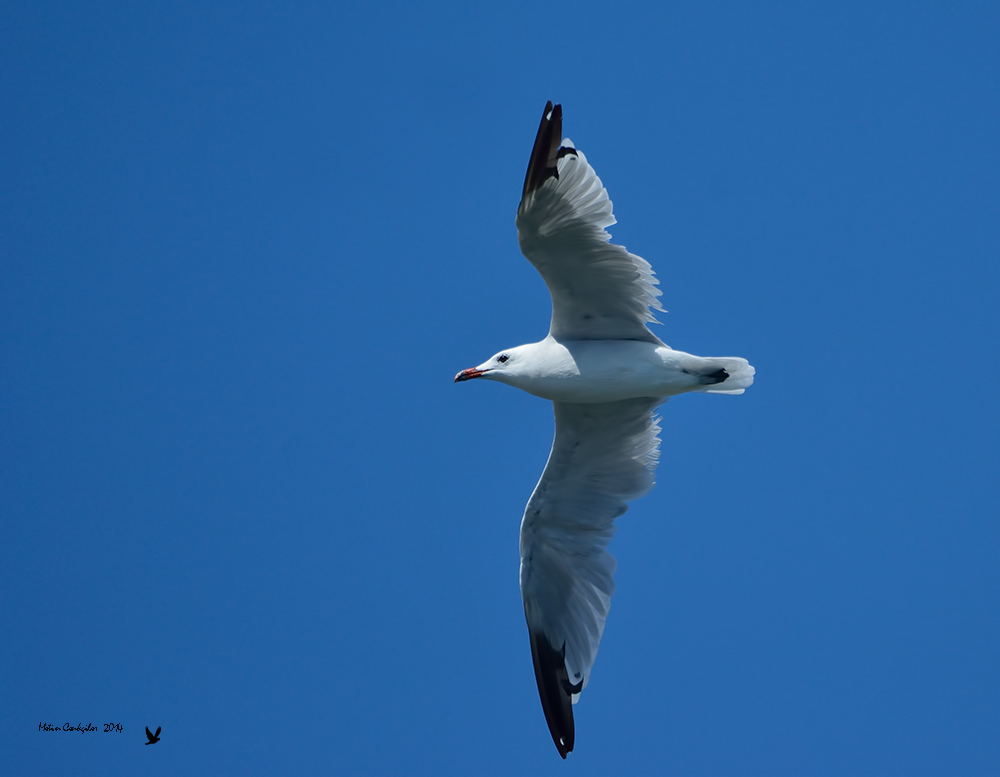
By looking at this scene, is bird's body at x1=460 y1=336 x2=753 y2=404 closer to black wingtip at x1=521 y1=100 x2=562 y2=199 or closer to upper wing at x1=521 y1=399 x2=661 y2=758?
upper wing at x1=521 y1=399 x2=661 y2=758

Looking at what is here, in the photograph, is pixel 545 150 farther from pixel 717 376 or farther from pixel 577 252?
pixel 717 376

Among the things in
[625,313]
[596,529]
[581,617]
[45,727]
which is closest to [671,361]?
[625,313]

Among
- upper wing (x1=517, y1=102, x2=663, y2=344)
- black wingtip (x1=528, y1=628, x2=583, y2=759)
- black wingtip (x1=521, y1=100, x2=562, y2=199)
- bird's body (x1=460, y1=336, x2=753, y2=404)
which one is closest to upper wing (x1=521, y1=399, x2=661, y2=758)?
black wingtip (x1=528, y1=628, x2=583, y2=759)

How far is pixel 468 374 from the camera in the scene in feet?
30.1

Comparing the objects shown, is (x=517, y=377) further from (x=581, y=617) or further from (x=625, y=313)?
(x=581, y=617)

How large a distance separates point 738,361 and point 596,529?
7.73 feet

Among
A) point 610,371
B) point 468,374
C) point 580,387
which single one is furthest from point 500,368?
point 610,371

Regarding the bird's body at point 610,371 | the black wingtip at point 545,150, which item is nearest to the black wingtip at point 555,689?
the bird's body at point 610,371

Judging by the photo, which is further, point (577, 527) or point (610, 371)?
point (577, 527)

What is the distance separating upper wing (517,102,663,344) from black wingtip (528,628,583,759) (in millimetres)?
3375

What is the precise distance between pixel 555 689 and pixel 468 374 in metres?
3.46

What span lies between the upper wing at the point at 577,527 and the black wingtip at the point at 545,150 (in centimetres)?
267

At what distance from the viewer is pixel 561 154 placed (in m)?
7.87

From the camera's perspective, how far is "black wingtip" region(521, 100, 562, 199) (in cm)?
764
